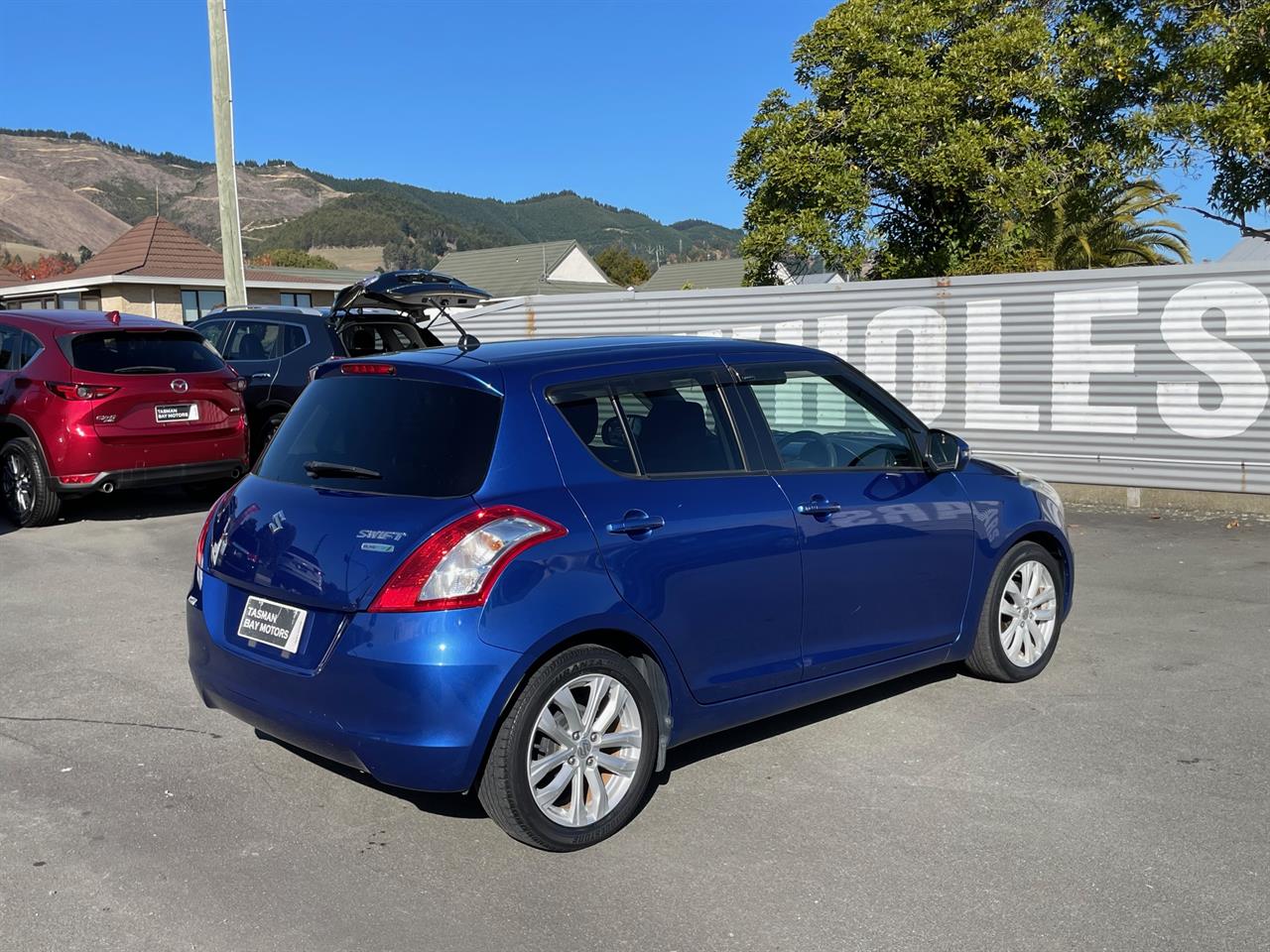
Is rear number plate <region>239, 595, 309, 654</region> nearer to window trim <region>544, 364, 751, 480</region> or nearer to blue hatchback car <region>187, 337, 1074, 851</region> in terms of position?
blue hatchback car <region>187, 337, 1074, 851</region>

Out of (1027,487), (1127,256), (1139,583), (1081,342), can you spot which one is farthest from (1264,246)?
(1027,487)

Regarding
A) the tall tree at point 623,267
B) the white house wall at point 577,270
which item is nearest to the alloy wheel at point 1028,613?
the white house wall at point 577,270

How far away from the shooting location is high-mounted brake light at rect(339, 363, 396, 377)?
184 inches

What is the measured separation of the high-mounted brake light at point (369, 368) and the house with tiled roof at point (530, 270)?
48.4m

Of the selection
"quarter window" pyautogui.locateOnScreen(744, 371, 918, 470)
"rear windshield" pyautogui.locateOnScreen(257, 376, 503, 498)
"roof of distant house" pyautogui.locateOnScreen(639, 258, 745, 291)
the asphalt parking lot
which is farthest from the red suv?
"roof of distant house" pyautogui.locateOnScreen(639, 258, 745, 291)

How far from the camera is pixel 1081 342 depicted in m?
12.3

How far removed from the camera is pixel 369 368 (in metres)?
→ 4.75

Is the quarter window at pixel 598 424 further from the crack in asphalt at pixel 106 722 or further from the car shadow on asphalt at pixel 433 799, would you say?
the crack in asphalt at pixel 106 722

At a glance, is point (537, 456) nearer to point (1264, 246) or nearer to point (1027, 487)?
point (1027, 487)

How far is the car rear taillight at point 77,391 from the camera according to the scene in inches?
409

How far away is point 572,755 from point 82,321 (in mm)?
8338

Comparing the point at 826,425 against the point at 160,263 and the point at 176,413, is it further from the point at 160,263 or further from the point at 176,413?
the point at 160,263

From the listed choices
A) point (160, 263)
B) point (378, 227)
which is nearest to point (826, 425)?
point (160, 263)

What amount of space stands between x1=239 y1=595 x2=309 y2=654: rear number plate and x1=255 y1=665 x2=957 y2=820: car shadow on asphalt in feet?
1.33
